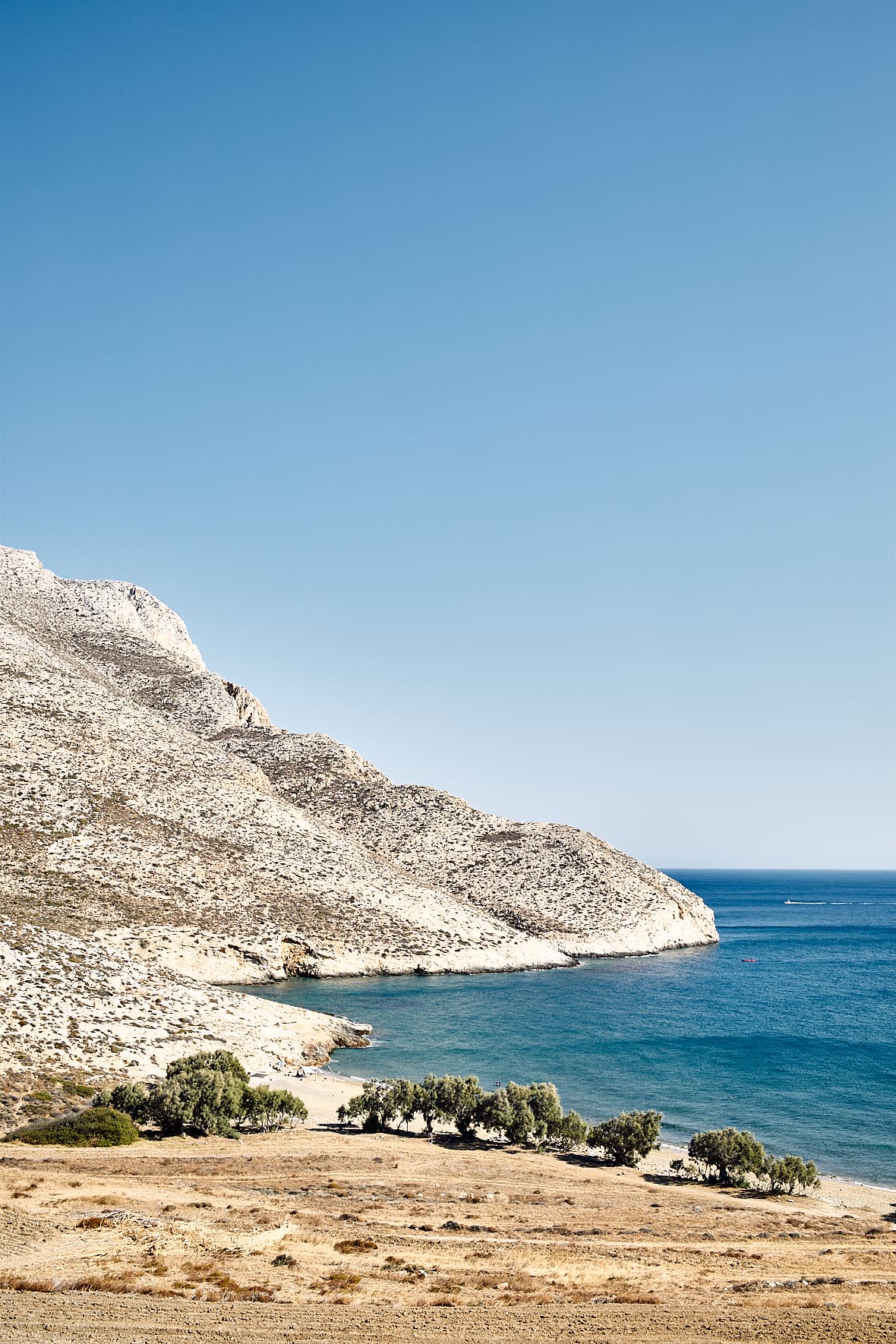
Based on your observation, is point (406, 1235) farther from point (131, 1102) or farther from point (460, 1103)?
point (131, 1102)

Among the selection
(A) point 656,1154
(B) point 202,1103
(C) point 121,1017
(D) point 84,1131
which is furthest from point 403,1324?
(C) point 121,1017

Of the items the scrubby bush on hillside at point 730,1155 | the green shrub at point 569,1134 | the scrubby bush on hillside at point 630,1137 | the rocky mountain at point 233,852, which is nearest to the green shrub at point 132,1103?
the rocky mountain at point 233,852

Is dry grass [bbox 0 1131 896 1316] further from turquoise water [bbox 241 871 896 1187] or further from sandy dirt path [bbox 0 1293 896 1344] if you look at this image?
turquoise water [bbox 241 871 896 1187]

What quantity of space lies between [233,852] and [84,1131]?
4341 cm

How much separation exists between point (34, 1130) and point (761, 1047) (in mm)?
40278

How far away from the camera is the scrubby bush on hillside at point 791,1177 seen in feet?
89.6

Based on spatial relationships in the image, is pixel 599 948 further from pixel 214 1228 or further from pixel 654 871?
pixel 214 1228

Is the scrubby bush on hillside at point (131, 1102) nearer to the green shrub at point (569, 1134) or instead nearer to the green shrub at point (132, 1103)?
the green shrub at point (132, 1103)

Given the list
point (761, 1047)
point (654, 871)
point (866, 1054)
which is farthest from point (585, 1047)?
point (654, 871)

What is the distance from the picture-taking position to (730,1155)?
1090 inches

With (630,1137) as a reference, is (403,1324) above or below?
above

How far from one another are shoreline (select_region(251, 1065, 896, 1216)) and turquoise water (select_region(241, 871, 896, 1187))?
4.53 ft

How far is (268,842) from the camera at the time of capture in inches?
2891

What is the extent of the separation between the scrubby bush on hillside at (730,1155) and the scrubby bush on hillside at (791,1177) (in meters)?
0.48
